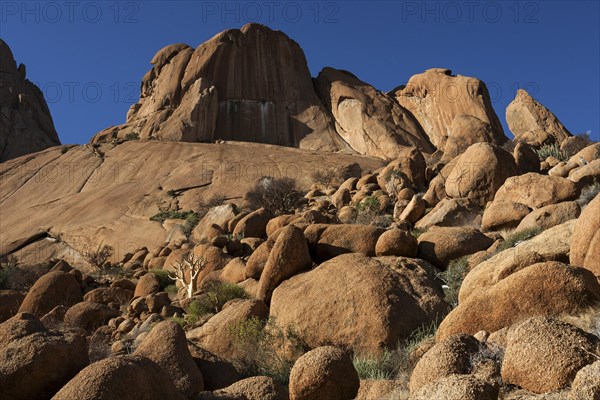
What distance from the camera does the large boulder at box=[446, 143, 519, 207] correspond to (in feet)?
54.1

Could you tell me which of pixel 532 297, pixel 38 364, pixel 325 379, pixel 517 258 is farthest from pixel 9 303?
pixel 532 297

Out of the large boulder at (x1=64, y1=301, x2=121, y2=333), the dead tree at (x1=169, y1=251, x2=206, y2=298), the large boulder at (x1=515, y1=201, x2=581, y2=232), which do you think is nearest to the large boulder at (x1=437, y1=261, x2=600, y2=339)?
the large boulder at (x1=515, y1=201, x2=581, y2=232)

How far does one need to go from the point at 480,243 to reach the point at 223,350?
5865 millimetres

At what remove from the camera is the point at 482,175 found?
16578 millimetres

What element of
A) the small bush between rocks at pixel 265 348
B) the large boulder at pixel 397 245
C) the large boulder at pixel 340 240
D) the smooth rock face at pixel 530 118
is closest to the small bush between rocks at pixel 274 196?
the large boulder at pixel 340 240

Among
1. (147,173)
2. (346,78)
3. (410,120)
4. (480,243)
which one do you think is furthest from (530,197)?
(346,78)

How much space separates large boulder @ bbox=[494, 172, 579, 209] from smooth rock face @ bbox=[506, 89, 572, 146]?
904 inches

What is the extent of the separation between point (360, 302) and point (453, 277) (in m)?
2.13

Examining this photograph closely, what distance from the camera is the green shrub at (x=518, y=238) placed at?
1061 cm

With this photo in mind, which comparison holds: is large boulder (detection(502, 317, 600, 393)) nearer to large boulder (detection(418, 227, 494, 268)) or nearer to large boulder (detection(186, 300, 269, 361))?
large boulder (detection(186, 300, 269, 361))

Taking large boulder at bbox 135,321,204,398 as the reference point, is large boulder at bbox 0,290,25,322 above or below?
above

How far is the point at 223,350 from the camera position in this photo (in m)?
9.41

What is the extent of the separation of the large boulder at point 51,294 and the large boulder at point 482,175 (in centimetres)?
1206

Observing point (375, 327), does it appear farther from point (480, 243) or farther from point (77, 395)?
point (77, 395)
